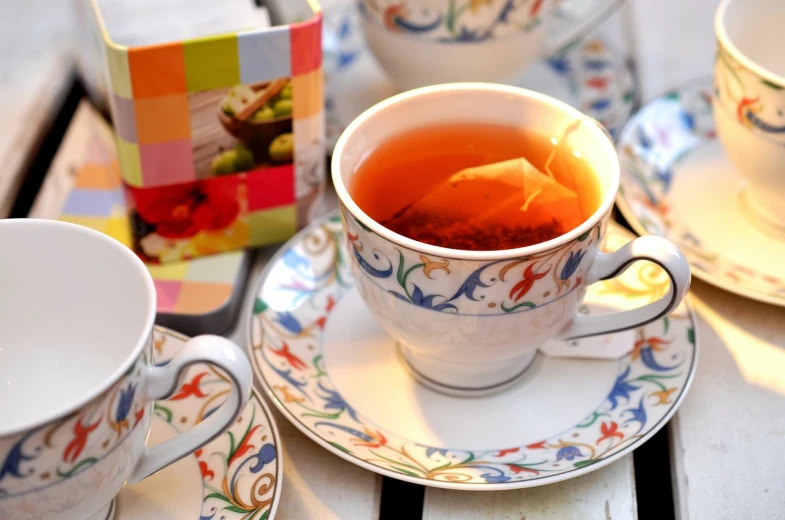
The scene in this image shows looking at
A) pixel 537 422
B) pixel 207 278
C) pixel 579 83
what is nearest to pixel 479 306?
pixel 537 422

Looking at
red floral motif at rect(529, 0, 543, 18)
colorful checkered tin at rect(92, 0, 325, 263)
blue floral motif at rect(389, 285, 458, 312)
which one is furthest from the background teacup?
blue floral motif at rect(389, 285, 458, 312)

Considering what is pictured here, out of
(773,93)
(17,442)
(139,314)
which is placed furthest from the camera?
(773,93)

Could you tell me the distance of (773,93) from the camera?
2.03 ft

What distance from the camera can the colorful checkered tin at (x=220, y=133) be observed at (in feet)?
1.88

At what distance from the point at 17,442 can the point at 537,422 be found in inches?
12.5

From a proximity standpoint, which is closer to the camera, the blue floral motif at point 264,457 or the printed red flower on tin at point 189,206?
the blue floral motif at point 264,457

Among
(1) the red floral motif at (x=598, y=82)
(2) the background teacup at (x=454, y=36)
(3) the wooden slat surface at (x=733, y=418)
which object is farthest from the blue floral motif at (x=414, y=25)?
(3) the wooden slat surface at (x=733, y=418)

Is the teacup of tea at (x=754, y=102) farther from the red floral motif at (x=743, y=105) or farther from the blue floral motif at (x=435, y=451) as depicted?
the blue floral motif at (x=435, y=451)

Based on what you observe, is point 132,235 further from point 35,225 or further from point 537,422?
point 537,422

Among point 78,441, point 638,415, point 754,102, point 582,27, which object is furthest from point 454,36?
point 78,441

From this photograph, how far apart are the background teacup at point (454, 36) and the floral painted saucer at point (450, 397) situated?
0.23 m

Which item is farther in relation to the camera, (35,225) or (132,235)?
(132,235)

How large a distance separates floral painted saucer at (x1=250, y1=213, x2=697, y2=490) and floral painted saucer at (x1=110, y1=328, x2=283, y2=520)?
30 mm

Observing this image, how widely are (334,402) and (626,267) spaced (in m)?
0.21
